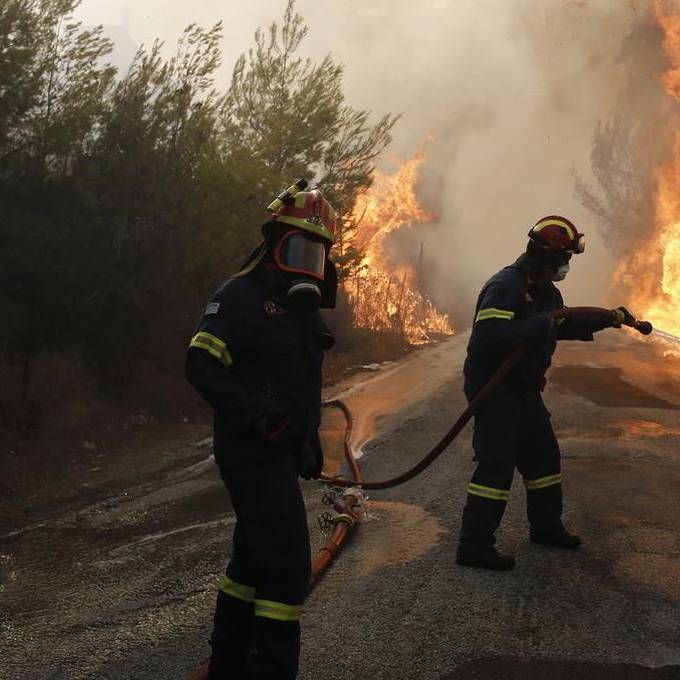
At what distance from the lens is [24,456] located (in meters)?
8.45

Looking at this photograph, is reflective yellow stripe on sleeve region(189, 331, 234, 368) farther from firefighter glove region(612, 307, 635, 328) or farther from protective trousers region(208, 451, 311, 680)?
firefighter glove region(612, 307, 635, 328)

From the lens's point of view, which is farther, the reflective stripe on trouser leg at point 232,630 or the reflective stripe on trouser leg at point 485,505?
the reflective stripe on trouser leg at point 485,505

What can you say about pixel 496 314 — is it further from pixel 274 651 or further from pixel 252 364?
pixel 274 651

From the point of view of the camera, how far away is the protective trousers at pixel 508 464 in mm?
4910

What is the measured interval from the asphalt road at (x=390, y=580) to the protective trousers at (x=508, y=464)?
234mm

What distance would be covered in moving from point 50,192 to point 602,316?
710 cm

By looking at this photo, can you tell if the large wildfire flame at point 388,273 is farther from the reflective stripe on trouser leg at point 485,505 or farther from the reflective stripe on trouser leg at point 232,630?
the reflective stripe on trouser leg at point 232,630

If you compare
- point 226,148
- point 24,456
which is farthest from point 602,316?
point 226,148

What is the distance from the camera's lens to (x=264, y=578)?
3143 mm

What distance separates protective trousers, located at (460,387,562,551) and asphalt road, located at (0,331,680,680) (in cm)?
23

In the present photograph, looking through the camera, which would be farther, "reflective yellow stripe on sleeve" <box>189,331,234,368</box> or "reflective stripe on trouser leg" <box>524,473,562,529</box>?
"reflective stripe on trouser leg" <box>524,473,562,529</box>

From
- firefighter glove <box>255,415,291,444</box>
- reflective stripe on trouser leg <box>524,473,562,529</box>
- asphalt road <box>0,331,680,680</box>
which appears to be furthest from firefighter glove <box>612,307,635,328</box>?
firefighter glove <box>255,415,291,444</box>

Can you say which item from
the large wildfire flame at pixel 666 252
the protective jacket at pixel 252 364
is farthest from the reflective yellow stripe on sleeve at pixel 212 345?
the large wildfire flame at pixel 666 252

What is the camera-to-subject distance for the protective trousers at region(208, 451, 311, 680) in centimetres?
306
